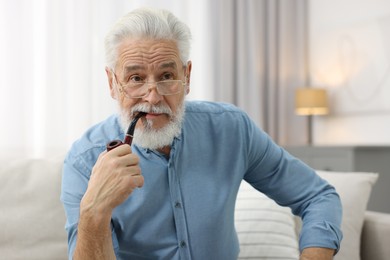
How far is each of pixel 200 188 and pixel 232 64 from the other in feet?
9.64

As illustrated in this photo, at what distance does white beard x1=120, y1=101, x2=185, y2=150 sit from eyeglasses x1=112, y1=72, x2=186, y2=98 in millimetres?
31

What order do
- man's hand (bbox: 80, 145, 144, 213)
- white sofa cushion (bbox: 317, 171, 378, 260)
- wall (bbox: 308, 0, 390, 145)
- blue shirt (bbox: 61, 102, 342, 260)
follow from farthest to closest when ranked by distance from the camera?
wall (bbox: 308, 0, 390, 145), white sofa cushion (bbox: 317, 171, 378, 260), blue shirt (bbox: 61, 102, 342, 260), man's hand (bbox: 80, 145, 144, 213)

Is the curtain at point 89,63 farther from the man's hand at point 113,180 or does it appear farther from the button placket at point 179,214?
the man's hand at point 113,180

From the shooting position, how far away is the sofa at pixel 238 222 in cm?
183

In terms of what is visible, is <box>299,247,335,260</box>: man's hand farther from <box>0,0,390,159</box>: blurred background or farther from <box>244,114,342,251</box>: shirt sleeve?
<box>0,0,390,159</box>: blurred background

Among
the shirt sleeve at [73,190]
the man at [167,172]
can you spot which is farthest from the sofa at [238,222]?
the shirt sleeve at [73,190]

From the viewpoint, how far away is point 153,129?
1.48 meters

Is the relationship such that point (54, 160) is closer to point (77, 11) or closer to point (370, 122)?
point (77, 11)

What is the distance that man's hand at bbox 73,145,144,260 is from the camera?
4.24ft

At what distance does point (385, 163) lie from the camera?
402 cm

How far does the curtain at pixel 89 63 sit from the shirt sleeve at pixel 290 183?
217 centimetres

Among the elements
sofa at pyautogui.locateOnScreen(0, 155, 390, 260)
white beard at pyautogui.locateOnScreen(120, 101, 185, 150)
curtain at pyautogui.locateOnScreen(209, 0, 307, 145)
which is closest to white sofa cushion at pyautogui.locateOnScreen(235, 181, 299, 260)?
sofa at pyautogui.locateOnScreen(0, 155, 390, 260)

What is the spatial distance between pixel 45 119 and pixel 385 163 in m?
2.32

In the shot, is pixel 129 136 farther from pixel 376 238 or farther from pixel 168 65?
pixel 376 238
